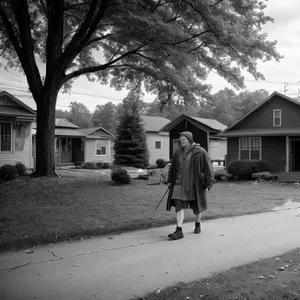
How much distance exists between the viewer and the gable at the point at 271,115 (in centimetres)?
2525

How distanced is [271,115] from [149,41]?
45.1ft

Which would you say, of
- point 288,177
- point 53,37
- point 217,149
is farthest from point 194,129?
point 53,37

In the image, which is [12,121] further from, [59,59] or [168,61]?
[168,61]

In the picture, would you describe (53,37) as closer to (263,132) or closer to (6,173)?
(6,173)

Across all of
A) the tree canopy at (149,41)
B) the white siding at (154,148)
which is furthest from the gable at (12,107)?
the white siding at (154,148)

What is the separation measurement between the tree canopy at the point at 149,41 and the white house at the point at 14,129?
3705 millimetres

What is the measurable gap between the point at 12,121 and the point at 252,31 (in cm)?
1457

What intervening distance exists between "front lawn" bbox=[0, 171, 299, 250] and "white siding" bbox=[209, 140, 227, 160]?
2410 centimetres

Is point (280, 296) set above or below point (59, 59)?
below

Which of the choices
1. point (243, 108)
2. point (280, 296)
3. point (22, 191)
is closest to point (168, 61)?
point (22, 191)

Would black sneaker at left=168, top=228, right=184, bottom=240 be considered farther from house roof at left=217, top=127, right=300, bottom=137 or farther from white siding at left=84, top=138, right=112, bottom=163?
white siding at left=84, top=138, right=112, bottom=163

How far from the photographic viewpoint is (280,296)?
396 centimetres

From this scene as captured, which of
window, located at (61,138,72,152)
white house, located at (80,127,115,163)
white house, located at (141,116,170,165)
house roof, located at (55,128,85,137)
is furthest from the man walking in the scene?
white house, located at (141,116,170,165)

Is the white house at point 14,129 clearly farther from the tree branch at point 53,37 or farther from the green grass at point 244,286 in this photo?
the green grass at point 244,286
